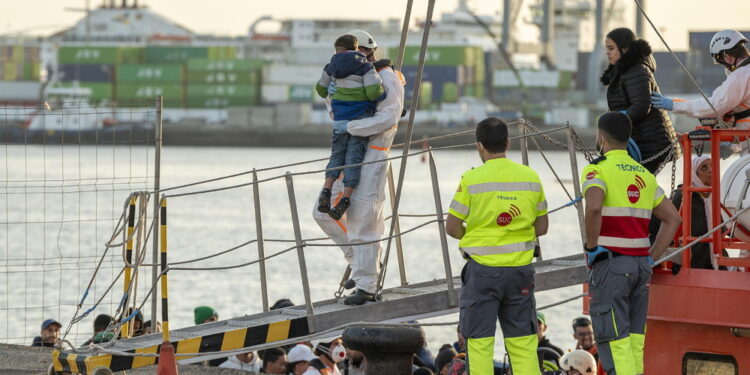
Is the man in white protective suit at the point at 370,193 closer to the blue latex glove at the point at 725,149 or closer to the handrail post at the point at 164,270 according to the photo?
the handrail post at the point at 164,270

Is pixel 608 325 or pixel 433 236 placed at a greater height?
pixel 608 325

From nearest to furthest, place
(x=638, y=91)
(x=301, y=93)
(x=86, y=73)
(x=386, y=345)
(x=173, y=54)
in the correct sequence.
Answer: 1. (x=386, y=345)
2. (x=638, y=91)
3. (x=301, y=93)
4. (x=86, y=73)
5. (x=173, y=54)

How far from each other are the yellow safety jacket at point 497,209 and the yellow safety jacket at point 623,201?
0.40 meters

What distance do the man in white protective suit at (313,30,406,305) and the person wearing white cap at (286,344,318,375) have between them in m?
2.46

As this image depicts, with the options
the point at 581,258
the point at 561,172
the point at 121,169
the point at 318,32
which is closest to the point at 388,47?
the point at 318,32

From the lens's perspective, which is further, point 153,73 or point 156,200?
point 153,73

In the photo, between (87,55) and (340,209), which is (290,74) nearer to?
(87,55)

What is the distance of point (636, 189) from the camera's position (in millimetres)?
7258

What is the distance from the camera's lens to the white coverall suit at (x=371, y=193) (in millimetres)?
8773

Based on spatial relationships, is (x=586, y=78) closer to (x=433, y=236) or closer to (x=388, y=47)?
(x=388, y=47)

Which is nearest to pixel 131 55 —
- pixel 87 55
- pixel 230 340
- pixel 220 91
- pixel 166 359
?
pixel 87 55

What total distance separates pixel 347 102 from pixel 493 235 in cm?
209

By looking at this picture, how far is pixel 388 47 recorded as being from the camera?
5925 inches

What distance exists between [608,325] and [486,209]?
92 centimetres
